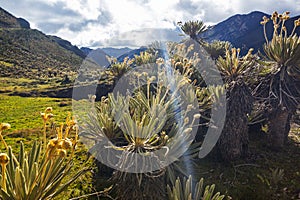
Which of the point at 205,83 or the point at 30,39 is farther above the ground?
the point at 30,39

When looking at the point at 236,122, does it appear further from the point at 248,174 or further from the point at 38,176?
the point at 38,176

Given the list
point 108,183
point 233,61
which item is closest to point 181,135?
point 108,183

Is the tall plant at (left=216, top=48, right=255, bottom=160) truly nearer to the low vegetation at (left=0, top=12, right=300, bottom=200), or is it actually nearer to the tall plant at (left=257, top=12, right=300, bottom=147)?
the low vegetation at (left=0, top=12, right=300, bottom=200)

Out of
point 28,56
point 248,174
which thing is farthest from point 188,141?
point 28,56

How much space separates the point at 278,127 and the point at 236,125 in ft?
3.82

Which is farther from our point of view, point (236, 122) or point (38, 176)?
point (236, 122)

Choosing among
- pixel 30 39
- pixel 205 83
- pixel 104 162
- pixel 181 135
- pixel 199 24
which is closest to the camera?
pixel 181 135

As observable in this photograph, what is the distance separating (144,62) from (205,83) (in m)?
2.00

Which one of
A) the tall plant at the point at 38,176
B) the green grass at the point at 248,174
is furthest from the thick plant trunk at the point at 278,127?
the tall plant at the point at 38,176

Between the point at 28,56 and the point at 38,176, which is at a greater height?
the point at 28,56

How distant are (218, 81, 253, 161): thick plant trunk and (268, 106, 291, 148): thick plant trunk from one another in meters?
0.75

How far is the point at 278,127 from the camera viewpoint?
5273 mm

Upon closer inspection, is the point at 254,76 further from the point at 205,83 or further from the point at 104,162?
the point at 104,162

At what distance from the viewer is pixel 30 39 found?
86.4 meters
